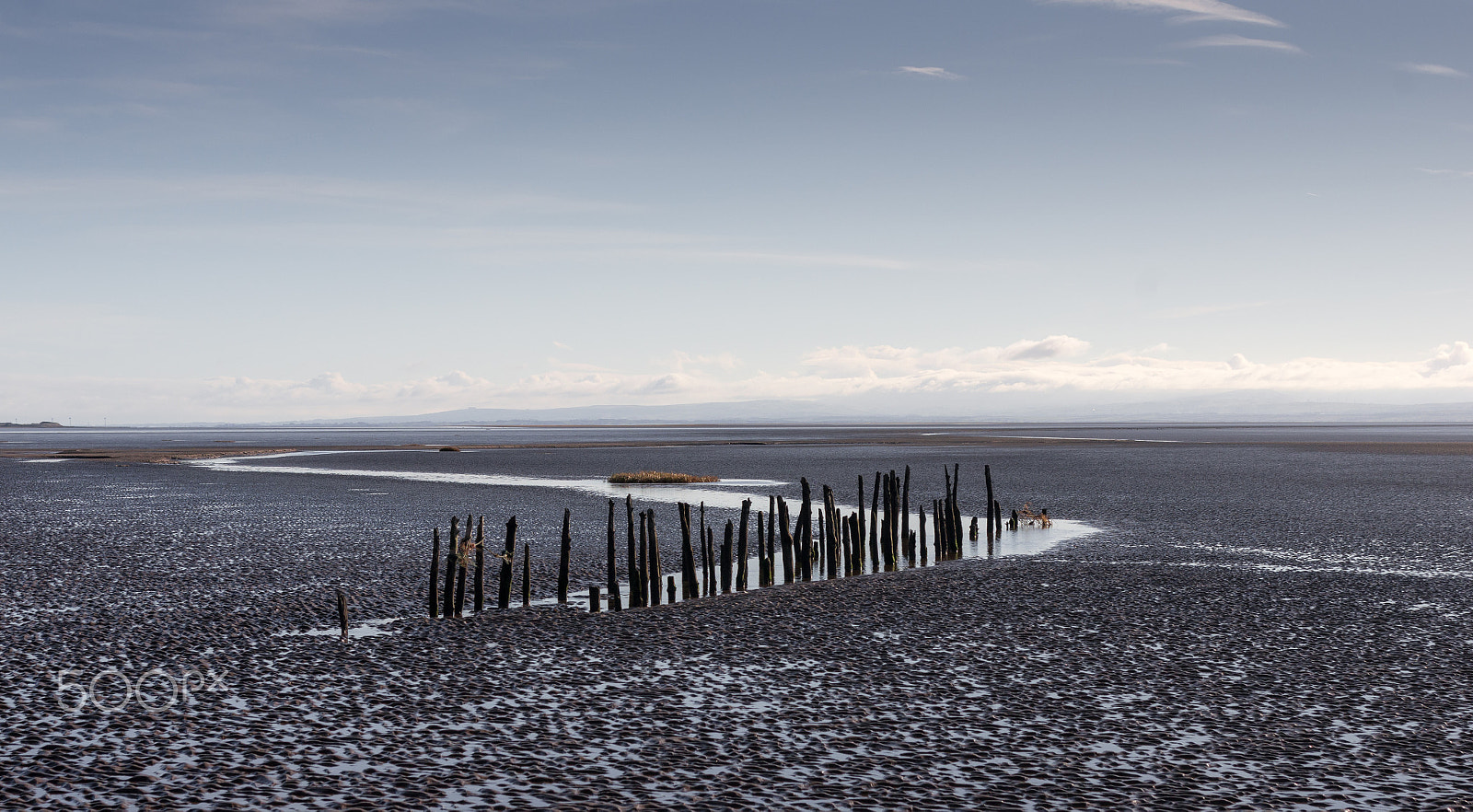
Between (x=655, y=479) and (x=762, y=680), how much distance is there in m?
39.7

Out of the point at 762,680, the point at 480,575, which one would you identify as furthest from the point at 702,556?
the point at 762,680

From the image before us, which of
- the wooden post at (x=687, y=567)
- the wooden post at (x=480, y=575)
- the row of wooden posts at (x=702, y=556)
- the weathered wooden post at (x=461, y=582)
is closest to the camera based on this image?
the weathered wooden post at (x=461, y=582)

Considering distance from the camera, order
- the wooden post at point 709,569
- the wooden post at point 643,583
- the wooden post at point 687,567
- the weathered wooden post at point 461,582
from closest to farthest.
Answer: the weathered wooden post at point 461,582
the wooden post at point 643,583
the wooden post at point 687,567
the wooden post at point 709,569

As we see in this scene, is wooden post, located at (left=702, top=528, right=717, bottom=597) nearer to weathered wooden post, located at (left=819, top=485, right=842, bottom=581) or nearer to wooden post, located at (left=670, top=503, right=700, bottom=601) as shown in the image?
wooden post, located at (left=670, top=503, right=700, bottom=601)

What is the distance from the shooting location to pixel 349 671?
46.6 feet

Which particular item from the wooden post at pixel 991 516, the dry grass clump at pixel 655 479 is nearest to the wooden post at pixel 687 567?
the wooden post at pixel 991 516

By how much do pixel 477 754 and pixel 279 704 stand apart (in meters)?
3.25

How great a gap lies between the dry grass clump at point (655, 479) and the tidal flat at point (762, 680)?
2285 cm

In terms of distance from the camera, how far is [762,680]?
13.8 meters

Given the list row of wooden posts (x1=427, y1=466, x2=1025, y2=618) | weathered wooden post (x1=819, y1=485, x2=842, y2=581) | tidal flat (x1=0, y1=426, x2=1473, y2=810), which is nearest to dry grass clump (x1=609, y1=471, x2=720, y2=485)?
row of wooden posts (x1=427, y1=466, x2=1025, y2=618)

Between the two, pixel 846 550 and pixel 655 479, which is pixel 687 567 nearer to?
pixel 846 550

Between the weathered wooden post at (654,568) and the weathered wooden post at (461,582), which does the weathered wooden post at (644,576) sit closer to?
the weathered wooden post at (654,568)

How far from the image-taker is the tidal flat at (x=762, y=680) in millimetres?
9867

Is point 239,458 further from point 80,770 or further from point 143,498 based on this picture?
point 80,770
